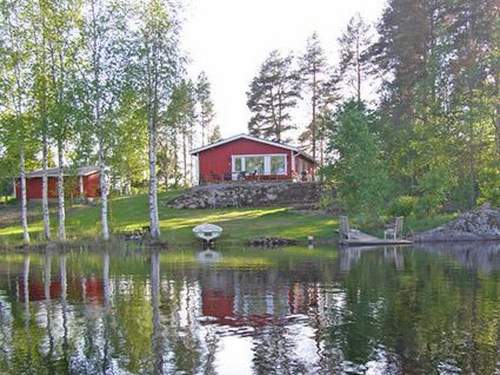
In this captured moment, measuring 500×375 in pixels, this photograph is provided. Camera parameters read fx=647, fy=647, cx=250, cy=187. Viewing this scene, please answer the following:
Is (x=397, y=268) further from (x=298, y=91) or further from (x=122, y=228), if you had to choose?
(x=298, y=91)

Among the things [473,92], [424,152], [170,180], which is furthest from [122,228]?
[170,180]

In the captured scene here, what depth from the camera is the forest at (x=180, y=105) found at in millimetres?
35062

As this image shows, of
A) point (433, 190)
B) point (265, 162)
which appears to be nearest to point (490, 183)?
point (433, 190)

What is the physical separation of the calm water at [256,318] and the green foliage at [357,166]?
12109mm

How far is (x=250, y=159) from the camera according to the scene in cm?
5175

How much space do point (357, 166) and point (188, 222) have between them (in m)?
10.8

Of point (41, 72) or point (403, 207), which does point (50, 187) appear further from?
point (403, 207)

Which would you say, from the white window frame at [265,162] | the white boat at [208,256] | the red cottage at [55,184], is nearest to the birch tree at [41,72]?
the white boat at [208,256]

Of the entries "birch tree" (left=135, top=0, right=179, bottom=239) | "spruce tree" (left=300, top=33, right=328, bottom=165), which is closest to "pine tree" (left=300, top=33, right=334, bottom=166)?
"spruce tree" (left=300, top=33, right=328, bottom=165)

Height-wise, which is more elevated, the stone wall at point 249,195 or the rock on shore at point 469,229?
the stone wall at point 249,195

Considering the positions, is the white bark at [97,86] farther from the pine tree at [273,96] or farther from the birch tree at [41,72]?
the pine tree at [273,96]

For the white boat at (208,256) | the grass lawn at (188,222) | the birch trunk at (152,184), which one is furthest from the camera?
the grass lawn at (188,222)

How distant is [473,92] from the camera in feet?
129

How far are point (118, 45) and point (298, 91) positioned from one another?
32759 millimetres
